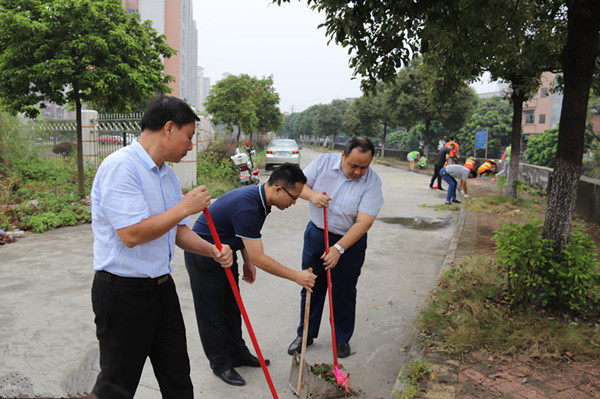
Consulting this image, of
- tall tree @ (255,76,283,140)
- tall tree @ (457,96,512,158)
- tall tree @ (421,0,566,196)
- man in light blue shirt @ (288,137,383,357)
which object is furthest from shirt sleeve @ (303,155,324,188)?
tall tree @ (457,96,512,158)

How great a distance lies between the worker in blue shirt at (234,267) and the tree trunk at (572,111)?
2616 mm

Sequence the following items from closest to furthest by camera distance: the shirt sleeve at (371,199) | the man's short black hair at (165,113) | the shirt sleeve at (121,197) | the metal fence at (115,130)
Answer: the shirt sleeve at (121,197) < the man's short black hair at (165,113) < the shirt sleeve at (371,199) < the metal fence at (115,130)

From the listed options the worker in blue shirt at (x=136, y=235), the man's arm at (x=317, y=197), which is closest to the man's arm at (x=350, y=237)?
the man's arm at (x=317, y=197)

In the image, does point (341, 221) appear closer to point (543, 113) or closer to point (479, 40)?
point (479, 40)

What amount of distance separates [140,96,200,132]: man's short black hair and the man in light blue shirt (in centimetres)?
158

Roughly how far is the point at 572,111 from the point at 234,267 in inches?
126

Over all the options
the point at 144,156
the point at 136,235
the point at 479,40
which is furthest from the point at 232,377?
the point at 479,40

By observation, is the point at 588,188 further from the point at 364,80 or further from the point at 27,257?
the point at 27,257

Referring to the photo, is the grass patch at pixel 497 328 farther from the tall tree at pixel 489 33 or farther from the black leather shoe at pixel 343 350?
the tall tree at pixel 489 33

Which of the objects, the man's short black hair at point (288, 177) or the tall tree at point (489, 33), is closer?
the man's short black hair at point (288, 177)

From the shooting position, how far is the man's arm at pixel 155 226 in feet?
6.35

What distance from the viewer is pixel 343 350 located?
3.89 meters

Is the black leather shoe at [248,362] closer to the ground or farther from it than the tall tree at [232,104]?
closer to the ground

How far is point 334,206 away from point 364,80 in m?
1.24
